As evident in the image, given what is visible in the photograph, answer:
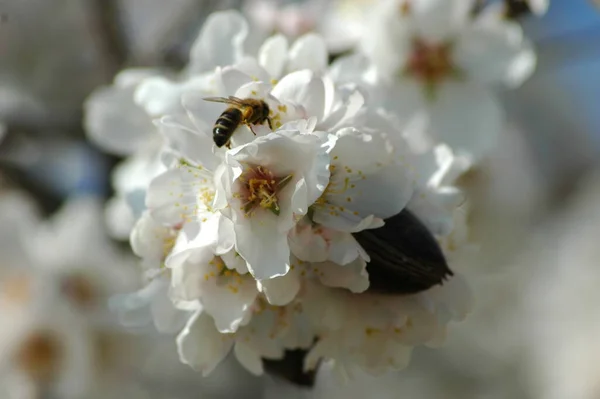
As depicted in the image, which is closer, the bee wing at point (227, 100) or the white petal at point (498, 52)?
the bee wing at point (227, 100)

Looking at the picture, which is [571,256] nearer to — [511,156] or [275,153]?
[511,156]

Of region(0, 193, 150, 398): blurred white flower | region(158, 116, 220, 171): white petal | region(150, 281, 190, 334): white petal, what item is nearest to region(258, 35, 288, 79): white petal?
region(158, 116, 220, 171): white petal

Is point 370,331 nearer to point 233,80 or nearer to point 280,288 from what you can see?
point 280,288

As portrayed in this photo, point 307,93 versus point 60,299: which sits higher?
point 307,93

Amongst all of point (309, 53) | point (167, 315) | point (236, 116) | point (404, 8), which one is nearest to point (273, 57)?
point (309, 53)

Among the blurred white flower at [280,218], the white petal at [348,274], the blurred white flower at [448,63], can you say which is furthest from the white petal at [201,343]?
the blurred white flower at [448,63]

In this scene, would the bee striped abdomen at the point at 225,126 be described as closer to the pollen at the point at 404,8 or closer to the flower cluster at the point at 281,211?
the flower cluster at the point at 281,211
